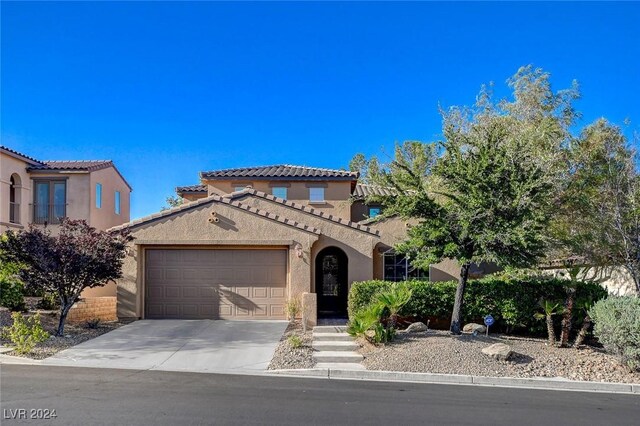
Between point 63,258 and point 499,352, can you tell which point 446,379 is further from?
point 63,258

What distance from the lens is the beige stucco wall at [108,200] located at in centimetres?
2553

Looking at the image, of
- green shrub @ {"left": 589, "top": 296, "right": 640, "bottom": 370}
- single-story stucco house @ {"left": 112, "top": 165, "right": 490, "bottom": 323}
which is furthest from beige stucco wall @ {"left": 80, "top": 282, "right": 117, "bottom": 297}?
green shrub @ {"left": 589, "top": 296, "right": 640, "bottom": 370}

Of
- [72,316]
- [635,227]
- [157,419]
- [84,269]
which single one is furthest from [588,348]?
[72,316]

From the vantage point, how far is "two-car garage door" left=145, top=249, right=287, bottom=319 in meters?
15.8

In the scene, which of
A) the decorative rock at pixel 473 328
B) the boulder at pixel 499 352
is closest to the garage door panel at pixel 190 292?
the decorative rock at pixel 473 328

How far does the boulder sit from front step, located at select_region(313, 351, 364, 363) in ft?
9.27

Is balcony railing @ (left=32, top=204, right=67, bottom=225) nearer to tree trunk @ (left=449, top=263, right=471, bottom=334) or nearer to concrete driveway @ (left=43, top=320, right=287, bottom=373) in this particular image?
concrete driveway @ (left=43, top=320, right=287, bottom=373)

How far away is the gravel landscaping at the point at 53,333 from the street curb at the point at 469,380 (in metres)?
5.26

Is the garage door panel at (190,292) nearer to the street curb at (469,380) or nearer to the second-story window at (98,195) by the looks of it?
the street curb at (469,380)

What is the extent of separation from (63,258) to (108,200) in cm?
1642

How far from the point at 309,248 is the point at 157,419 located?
946cm

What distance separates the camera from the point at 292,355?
11.1 m

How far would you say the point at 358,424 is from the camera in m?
6.90

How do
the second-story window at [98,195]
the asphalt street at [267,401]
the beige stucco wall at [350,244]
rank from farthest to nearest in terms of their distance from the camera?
the second-story window at [98,195] < the beige stucco wall at [350,244] < the asphalt street at [267,401]
